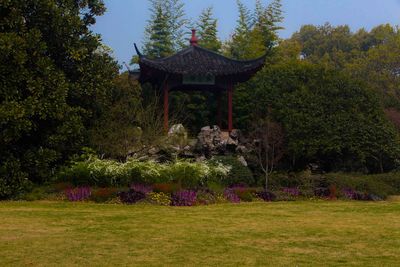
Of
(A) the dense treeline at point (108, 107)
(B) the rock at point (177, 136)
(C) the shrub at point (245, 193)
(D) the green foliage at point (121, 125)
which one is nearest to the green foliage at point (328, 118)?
(A) the dense treeline at point (108, 107)

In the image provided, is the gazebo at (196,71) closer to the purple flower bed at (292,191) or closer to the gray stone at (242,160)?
the gray stone at (242,160)

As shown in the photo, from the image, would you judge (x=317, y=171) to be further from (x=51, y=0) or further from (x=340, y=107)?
(x=51, y=0)

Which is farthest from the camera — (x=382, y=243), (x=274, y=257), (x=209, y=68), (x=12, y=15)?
(x=209, y=68)

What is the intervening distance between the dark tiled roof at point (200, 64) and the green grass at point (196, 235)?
6.20m

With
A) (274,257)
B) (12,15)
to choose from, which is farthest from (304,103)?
(274,257)

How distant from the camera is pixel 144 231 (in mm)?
8359

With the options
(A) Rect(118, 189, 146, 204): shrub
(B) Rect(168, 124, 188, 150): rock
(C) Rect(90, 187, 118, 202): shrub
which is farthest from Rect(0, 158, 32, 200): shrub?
(B) Rect(168, 124, 188, 150): rock

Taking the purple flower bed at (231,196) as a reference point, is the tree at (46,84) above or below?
above

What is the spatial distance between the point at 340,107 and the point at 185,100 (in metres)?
6.02

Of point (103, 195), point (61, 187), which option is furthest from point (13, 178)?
point (103, 195)

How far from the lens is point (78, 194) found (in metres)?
12.3

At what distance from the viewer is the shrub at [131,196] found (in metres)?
11.8

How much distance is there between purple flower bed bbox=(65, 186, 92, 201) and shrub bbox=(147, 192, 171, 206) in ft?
4.57

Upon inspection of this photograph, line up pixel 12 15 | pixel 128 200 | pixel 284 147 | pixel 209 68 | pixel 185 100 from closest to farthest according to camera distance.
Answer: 1. pixel 128 200
2. pixel 12 15
3. pixel 284 147
4. pixel 209 68
5. pixel 185 100
